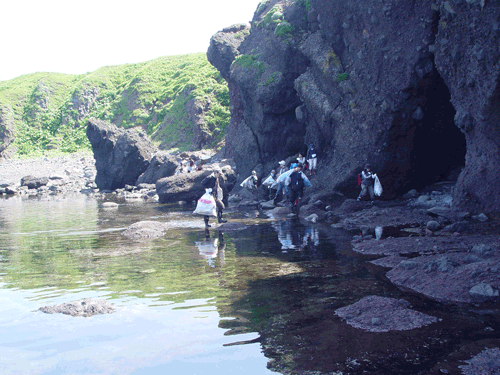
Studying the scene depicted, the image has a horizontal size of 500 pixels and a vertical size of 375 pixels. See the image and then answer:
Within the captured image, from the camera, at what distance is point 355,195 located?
17.6 m

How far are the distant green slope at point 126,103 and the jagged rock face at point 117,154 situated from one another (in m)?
10.2

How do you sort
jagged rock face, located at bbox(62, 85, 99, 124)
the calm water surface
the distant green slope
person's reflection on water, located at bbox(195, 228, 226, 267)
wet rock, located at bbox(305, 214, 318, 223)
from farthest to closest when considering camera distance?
1. jagged rock face, located at bbox(62, 85, 99, 124)
2. the distant green slope
3. wet rock, located at bbox(305, 214, 318, 223)
4. person's reflection on water, located at bbox(195, 228, 226, 267)
5. the calm water surface

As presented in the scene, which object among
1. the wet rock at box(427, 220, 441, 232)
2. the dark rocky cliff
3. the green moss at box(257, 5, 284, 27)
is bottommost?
the wet rock at box(427, 220, 441, 232)

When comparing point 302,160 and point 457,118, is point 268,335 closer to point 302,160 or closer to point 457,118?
point 457,118

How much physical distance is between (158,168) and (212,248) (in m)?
22.6

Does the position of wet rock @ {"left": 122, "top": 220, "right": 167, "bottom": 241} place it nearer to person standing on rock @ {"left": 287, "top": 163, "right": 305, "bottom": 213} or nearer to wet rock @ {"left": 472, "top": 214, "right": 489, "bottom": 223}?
person standing on rock @ {"left": 287, "top": 163, "right": 305, "bottom": 213}

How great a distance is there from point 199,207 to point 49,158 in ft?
147

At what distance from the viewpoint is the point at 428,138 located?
1689 cm

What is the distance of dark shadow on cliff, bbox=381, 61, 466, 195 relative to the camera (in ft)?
51.9

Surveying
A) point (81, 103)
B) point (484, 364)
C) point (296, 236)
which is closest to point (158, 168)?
point (296, 236)

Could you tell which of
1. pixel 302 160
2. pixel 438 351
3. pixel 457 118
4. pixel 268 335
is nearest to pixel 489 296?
pixel 438 351

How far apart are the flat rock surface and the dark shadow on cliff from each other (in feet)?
37.9

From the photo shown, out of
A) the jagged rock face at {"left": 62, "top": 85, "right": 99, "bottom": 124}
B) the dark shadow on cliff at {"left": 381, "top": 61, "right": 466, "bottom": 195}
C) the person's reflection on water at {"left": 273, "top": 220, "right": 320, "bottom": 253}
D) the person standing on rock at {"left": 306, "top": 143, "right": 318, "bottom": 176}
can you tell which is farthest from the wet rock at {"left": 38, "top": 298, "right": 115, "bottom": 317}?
the jagged rock face at {"left": 62, "top": 85, "right": 99, "bottom": 124}

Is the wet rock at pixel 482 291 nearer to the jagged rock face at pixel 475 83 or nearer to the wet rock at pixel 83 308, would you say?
the wet rock at pixel 83 308
